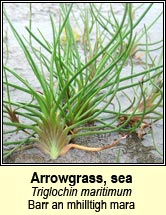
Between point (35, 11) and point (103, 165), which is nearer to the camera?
point (103, 165)

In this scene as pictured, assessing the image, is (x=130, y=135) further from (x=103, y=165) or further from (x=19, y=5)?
(x=19, y=5)

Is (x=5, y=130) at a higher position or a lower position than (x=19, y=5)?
lower

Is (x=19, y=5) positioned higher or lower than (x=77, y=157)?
higher

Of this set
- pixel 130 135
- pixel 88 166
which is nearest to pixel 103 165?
pixel 88 166

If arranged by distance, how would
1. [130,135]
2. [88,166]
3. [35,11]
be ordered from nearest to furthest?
[88,166] < [130,135] < [35,11]

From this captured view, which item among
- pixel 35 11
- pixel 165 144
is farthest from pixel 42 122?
pixel 35 11

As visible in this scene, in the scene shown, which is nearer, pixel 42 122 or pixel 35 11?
pixel 42 122

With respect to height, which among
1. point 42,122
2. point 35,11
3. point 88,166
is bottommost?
point 88,166

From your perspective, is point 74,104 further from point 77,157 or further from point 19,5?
point 19,5

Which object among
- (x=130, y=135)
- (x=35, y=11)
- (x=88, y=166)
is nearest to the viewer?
(x=88, y=166)
